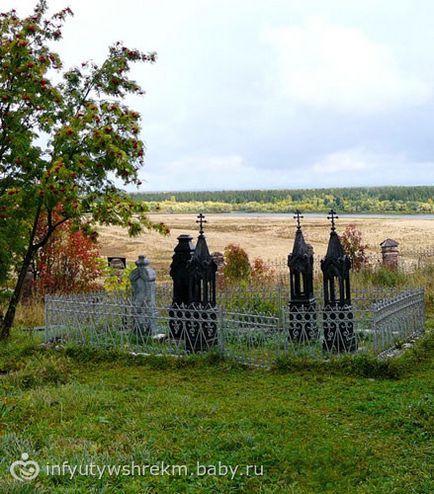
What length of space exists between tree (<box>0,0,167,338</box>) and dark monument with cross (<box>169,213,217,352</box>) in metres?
2.22

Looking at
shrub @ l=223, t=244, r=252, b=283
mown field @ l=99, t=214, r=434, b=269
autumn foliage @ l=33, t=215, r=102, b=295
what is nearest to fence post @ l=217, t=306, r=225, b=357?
autumn foliage @ l=33, t=215, r=102, b=295

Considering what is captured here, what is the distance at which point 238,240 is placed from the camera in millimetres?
45375

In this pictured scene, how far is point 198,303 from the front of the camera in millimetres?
11422

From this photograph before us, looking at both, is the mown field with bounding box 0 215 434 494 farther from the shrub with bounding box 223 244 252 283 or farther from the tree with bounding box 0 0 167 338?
the shrub with bounding box 223 244 252 283

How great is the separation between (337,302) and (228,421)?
5152mm

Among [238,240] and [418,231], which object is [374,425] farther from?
[418,231]

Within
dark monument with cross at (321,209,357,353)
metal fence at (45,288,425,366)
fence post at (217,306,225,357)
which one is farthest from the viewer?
dark monument with cross at (321,209,357,353)

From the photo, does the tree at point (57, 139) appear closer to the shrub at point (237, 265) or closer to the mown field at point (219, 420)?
the mown field at point (219, 420)

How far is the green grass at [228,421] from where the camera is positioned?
17.5 ft

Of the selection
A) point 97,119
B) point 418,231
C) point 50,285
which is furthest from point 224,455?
point 418,231

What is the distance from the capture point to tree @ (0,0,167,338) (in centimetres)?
1237

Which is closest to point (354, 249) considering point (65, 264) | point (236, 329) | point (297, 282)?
point (65, 264)

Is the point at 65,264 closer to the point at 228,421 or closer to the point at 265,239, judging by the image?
the point at 228,421

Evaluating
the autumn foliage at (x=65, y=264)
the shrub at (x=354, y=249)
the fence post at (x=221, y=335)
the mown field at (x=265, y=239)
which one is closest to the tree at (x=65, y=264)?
the autumn foliage at (x=65, y=264)
